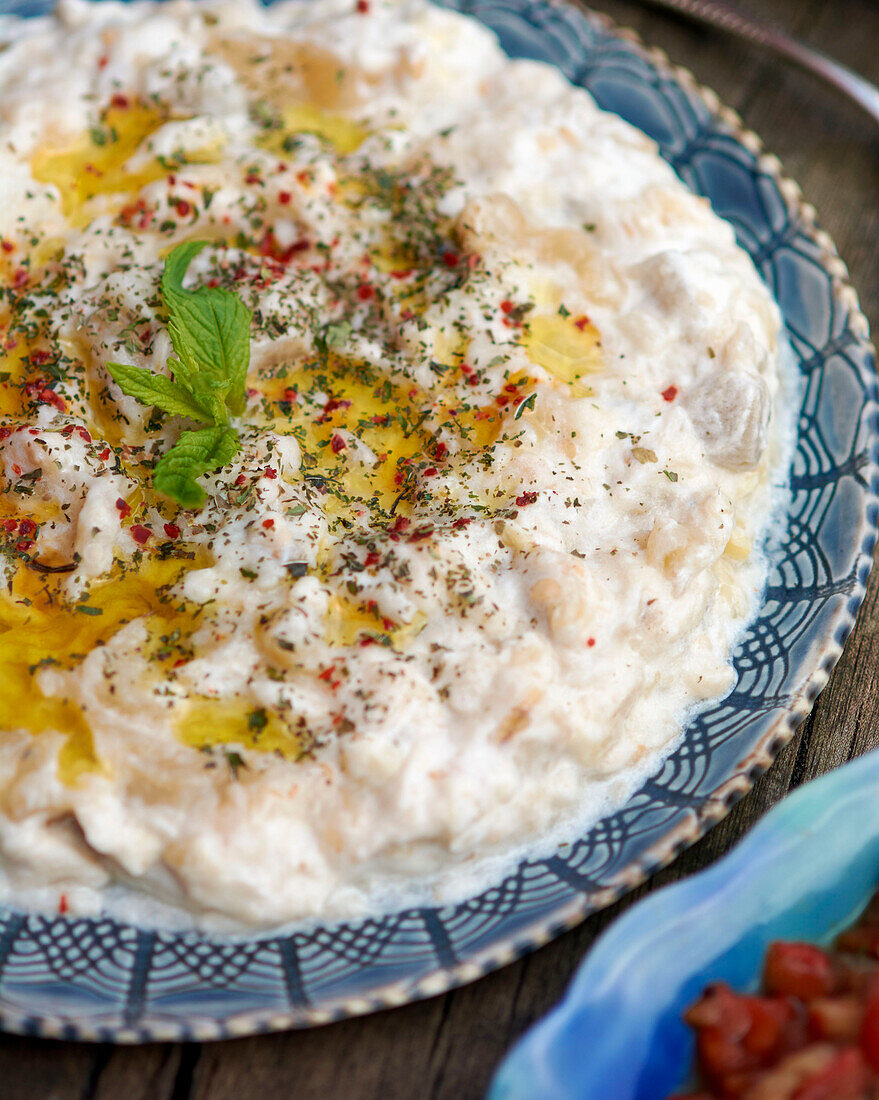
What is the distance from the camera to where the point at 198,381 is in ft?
11.8

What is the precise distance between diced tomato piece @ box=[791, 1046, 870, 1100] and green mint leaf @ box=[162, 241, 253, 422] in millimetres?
2579

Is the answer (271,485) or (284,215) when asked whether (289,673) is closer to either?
(271,485)

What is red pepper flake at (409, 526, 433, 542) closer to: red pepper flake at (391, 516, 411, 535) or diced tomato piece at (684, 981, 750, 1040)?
red pepper flake at (391, 516, 411, 535)

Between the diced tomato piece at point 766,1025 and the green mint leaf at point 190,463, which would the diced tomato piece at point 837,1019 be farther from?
the green mint leaf at point 190,463

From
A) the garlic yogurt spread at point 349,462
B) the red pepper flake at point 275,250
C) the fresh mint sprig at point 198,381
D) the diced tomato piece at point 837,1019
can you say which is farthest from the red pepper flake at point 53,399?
the diced tomato piece at point 837,1019

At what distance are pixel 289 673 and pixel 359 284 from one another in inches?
65.1

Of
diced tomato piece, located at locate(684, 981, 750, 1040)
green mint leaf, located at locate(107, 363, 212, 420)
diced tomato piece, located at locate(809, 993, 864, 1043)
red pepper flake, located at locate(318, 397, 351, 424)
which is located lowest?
green mint leaf, located at locate(107, 363, 212, 420)

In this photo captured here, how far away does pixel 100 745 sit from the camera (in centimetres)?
311

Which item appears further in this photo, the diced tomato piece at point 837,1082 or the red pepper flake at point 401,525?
the red pepper flake at point 401,525

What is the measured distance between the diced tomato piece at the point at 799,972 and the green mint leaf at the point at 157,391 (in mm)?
2413

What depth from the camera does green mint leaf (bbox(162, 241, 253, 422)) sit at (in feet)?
11.8

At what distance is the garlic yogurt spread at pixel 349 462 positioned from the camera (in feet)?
10.2

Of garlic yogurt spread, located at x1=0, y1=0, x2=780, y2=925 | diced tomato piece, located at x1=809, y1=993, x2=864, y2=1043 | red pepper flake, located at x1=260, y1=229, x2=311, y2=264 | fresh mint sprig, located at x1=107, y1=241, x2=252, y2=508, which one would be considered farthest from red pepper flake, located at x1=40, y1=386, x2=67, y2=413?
diced tomato piece, located at x1=809, y1=993, x2=864, y2=1043

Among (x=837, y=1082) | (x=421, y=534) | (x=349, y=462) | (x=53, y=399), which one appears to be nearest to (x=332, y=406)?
(x=349, y=462)
